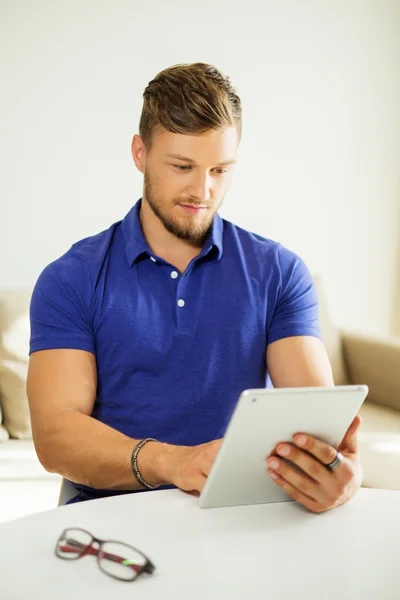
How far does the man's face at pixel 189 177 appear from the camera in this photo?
1468mm

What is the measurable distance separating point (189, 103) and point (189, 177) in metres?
0.13

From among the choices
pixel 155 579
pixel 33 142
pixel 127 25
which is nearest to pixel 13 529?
pixel 155 579

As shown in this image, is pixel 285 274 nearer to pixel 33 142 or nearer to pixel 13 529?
pixel 13 529

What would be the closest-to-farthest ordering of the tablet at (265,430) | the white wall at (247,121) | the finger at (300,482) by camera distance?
the tablet at (265,430)
the finger at (300,482)
the white wall at (247,121)

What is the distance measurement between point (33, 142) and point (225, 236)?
1381 millimetres

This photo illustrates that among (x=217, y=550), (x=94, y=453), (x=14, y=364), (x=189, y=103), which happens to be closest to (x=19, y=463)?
(x=14, y=364)

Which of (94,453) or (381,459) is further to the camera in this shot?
(381,459)

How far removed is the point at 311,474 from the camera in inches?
41.6

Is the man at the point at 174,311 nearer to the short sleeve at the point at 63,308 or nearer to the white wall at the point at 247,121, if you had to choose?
the short sleeve at the point at 63,308

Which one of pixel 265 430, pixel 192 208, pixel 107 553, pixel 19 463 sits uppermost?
pixel 192 208

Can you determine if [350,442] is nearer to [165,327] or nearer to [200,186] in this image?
[165,327]

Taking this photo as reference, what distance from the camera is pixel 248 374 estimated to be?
150 centimetres

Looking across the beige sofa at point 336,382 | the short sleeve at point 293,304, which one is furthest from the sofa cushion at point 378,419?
the short sleeve at point 293,304

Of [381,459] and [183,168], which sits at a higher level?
[183,168]
